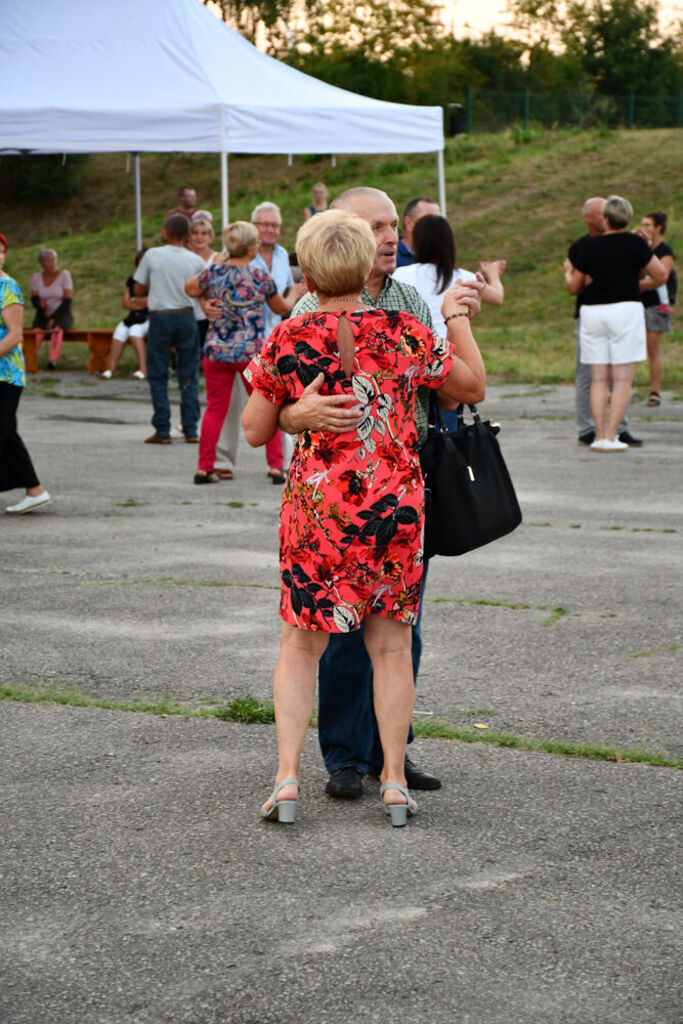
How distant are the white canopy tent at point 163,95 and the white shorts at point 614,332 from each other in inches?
158

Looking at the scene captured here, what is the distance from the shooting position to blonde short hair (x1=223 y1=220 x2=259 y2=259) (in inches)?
407

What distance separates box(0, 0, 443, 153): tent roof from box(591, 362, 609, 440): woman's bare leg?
13.8 ft

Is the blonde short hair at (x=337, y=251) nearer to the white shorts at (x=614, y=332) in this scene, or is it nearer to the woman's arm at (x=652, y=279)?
the white shorts at (x=614, y=332)

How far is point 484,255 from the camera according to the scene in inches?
1189

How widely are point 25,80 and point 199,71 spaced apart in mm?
1730

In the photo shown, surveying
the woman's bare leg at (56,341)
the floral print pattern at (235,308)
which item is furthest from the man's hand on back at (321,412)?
the woman's bare leg at (56,341)

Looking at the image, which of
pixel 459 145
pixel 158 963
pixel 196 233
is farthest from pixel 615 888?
pixel 459 145

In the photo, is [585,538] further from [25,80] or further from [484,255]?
[484,255]

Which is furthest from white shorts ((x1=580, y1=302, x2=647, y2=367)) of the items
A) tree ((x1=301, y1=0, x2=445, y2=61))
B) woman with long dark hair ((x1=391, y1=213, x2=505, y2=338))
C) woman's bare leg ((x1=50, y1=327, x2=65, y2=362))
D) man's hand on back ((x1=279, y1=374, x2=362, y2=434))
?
tree ((x1=301, y1=0, x2=445, y2=61))

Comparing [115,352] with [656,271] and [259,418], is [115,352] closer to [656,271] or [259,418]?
[656,271]

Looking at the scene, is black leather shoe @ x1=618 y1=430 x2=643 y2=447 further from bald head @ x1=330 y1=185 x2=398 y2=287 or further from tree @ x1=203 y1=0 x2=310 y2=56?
tree @ x1=203 y1=0 x2=310 y2=56

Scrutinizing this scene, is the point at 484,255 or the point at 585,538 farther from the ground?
the point at 484,255

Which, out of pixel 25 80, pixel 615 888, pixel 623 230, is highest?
pixel 25 80

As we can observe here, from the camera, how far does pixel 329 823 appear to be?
13.4 ft
